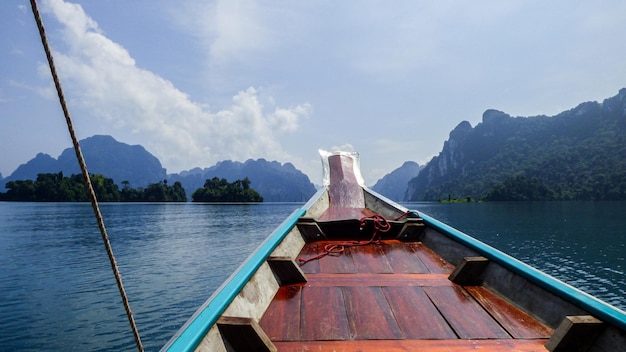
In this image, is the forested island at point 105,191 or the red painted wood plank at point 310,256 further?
the forested island at point 105,191

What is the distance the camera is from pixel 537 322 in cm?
263

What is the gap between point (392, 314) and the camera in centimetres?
275

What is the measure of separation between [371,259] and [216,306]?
244 cm

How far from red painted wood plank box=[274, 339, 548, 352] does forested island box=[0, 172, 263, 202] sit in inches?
5234

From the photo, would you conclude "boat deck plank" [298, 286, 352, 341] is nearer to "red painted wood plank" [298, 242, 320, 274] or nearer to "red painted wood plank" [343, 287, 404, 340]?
"red painted wood plank" [343, 287, 404, 340]

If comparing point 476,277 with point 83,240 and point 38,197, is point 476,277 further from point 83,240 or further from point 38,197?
point 38,197

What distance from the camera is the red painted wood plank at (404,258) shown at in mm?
3838

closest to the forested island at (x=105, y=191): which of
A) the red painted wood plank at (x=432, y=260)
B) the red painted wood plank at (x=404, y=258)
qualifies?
the red painted wood plank at (x=404, y=258)

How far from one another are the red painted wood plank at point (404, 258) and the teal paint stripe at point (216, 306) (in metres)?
1.60

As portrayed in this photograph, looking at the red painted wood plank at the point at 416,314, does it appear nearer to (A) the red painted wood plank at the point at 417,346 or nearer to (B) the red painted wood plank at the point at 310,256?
(A) the red painted wood plank at the point at 417,346

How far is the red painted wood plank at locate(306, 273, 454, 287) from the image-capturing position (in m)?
3.40

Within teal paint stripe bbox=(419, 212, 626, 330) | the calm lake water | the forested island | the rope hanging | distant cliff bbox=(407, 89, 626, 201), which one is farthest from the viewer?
the forested island

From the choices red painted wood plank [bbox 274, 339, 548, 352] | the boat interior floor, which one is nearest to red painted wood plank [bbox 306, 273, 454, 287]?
the boat interior floor

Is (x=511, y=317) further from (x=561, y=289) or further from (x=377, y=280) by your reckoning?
(x=377, y=280)
